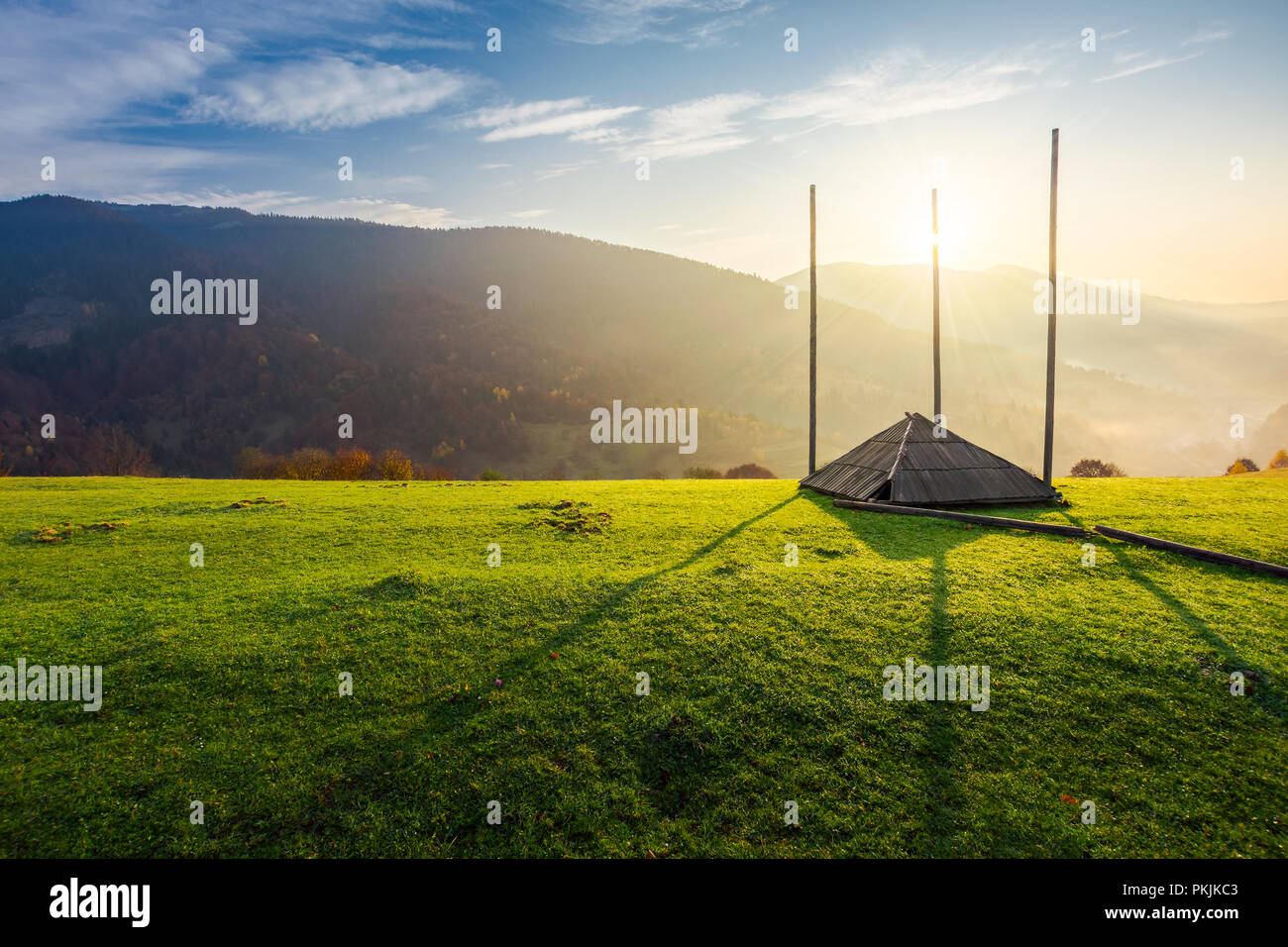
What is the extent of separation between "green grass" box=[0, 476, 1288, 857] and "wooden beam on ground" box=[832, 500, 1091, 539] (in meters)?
1.03

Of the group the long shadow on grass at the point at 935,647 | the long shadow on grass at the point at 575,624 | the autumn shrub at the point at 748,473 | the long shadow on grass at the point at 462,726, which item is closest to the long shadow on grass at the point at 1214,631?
the long shadow on grass at the point at 935,647

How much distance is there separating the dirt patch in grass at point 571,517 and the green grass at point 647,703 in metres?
1.72

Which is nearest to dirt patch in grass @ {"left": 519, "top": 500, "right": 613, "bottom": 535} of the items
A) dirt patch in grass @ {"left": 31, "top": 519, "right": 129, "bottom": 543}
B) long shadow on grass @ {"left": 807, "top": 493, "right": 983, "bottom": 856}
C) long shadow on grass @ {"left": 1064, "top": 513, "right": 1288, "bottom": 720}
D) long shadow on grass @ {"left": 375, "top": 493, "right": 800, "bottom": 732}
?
long shadow on grass @ {"left": 375, "top": 493, "right": 800, "bottom": 732}

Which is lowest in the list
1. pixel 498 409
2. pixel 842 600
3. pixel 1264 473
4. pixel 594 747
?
pixel 594 747

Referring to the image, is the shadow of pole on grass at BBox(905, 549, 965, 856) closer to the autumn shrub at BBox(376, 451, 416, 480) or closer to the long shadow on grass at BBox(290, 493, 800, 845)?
the long shadow on grass at BBox(290, 493, 800, 845)

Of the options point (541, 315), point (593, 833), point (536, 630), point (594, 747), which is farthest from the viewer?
point (541, 315)

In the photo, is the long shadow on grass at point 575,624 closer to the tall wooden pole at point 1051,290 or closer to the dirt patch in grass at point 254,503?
the dirt patch in grass at point 254,503

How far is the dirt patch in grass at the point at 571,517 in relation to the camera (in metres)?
14.3

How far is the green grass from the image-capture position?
17.0 ft

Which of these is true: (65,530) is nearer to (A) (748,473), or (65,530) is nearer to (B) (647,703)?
(B) (647,703)

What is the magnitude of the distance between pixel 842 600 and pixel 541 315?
134398 millimetres

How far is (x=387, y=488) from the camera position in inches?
867
